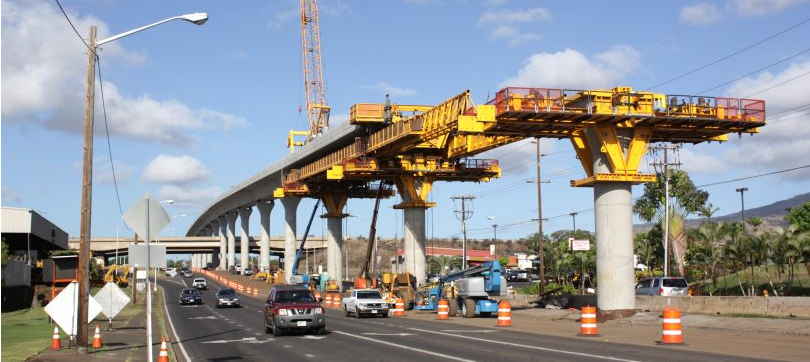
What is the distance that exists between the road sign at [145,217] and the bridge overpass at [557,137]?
22.3 m

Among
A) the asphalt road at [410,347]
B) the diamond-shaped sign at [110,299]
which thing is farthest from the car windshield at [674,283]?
the diamond-shaped sign at [110,299]

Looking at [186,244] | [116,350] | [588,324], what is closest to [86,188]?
[116,350]

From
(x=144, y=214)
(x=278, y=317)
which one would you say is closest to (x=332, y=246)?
(x=278, y=317)

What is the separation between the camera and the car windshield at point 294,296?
2994cm

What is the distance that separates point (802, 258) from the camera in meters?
47.2

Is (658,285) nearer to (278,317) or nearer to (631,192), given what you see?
(631,192)

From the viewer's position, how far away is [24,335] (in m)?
31.8

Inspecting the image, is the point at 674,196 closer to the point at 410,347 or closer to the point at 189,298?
the point at 189,298

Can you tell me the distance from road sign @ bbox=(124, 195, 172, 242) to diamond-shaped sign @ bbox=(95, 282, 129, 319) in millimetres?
13775

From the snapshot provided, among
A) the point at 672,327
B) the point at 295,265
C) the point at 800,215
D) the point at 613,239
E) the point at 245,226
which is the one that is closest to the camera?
the point at 672,327

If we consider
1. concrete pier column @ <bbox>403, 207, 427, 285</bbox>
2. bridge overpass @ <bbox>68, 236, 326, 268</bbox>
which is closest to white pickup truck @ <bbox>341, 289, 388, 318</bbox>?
concrete pier column @ <bbox>403, 207, 427, 285</bbox>

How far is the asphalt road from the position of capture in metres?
20.2

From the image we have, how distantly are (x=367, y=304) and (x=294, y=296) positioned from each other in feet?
43.9

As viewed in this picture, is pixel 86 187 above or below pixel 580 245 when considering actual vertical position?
above
